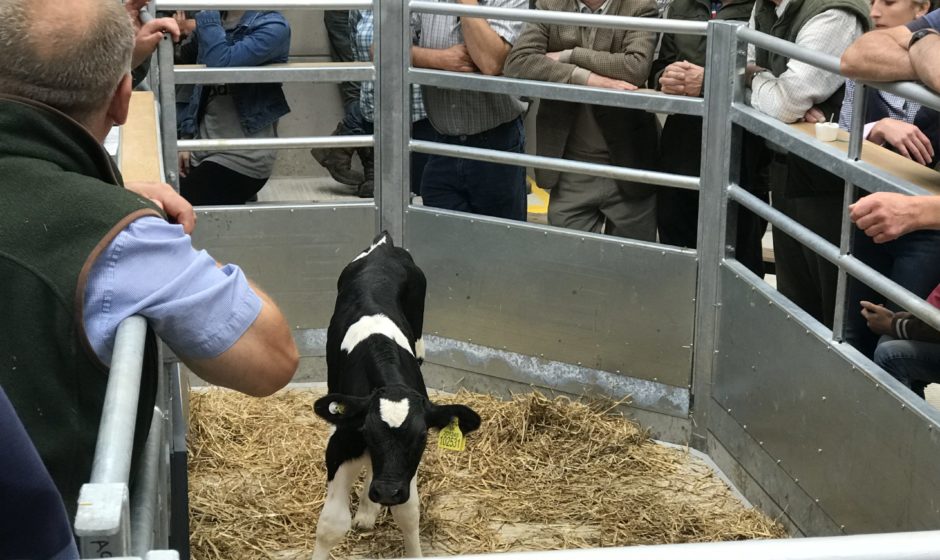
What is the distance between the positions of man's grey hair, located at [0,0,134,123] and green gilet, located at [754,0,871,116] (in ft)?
11.4

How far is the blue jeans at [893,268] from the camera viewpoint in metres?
3.87

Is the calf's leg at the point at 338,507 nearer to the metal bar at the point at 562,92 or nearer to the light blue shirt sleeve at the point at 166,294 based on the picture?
the metal bar at the point at 562,92

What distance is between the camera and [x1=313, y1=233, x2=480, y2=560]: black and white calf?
13.3 ft

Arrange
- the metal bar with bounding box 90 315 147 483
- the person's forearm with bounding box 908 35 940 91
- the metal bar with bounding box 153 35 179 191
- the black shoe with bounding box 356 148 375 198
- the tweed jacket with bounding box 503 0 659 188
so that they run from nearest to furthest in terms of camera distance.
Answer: the metal bar with bounding box 90 315 147 483
the person's forearm with bounding box 908 35 940 91
the tweed jacket with bounding box 503 0 659 188
the metal bar with bounding box 153 35 179 191
the black shoe with bounding box 356 148 375 198

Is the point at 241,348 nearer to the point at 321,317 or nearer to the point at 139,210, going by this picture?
the point at 139,210

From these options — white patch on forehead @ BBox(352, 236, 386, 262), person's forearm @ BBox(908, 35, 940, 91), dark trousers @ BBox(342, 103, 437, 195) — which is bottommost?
white patch on forehead @ BBox(352, 236, 386, 262)

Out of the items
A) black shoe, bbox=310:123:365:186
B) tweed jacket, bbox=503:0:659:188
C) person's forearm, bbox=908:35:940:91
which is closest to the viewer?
person's forearm, bbox=908:35:940:91

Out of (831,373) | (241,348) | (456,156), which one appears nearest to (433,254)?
(456,156)

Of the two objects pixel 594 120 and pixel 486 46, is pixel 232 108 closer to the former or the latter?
pixel 486 46

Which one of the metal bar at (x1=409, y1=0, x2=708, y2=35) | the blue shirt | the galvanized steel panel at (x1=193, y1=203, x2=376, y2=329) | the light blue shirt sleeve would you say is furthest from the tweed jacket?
the light blue shirt sleeve

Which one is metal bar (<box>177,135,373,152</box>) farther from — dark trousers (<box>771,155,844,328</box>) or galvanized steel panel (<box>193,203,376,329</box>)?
dark trousers (<box>771,155,844,328</box>)

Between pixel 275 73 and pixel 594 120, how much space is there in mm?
1525

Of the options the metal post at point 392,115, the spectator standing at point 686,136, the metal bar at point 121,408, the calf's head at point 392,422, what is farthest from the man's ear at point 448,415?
the metal bar at point 121,408

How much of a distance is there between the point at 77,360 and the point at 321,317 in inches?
174
